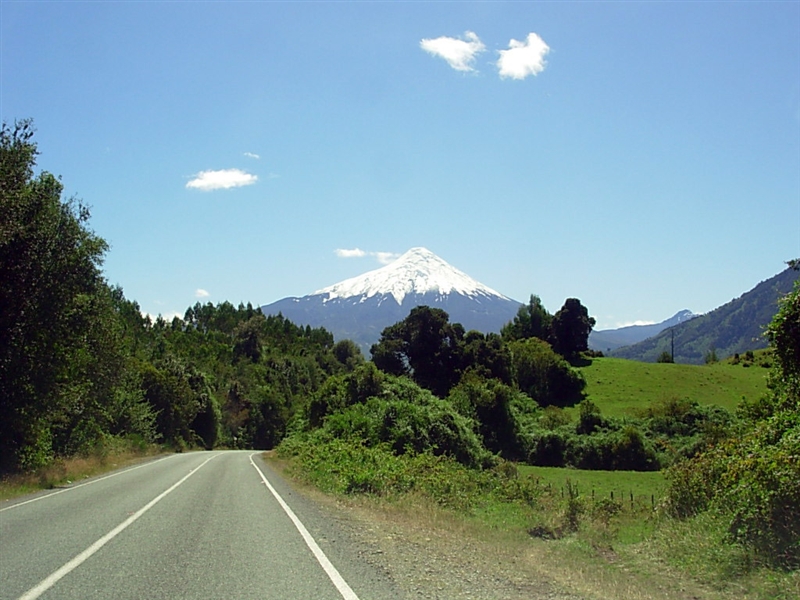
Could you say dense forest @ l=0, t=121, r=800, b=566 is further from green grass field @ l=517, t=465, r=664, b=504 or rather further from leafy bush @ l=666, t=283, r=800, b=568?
green grass field @ l=517, t=465, r=664, b=504

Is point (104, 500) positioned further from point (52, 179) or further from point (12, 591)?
point (52, 179)

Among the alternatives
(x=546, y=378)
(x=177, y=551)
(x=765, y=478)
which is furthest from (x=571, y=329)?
(x=177, y=551)

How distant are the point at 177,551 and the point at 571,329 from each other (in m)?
108

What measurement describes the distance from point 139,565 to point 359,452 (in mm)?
16674

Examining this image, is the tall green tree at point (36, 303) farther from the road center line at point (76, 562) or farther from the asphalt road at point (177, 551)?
the road center line at point (76, 562)

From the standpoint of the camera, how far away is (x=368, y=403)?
1494 inches

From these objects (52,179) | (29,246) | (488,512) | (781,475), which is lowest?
(488,512)

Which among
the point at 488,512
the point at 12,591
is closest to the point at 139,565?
the point at 12,591

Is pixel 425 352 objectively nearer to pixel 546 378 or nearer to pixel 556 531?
pixel 546 378

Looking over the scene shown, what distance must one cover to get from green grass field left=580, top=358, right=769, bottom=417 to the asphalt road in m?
67.0

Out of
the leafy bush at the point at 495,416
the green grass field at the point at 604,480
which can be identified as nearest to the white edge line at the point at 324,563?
the green grass field at the point at 604,480

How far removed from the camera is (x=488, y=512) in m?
17.0

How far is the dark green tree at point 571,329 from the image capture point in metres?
112

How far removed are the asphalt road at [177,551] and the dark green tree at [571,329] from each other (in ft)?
329
